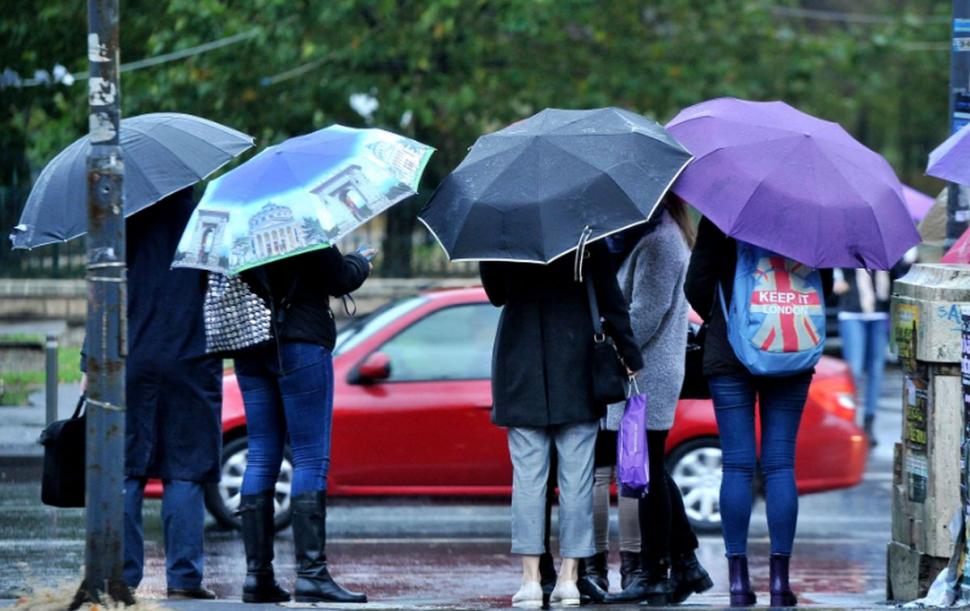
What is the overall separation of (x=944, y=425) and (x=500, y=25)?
14.6 m

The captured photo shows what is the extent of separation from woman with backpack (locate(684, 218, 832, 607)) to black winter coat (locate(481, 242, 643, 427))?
1.15 ft

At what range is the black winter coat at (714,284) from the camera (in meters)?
6.45

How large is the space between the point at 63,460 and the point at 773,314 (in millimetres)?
2798

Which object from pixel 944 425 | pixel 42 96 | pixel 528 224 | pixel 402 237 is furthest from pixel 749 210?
pixel 402 237

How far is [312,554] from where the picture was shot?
6.46m

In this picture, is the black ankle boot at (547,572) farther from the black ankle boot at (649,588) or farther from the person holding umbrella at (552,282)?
the person holding umbrella at (552,282)

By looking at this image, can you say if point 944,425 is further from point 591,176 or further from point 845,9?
point 845,9

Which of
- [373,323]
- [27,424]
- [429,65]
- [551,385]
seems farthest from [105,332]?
[429,65]

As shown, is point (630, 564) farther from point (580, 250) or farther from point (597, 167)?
point (597, 167)

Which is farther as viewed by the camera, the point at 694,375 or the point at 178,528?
the point at 694,375

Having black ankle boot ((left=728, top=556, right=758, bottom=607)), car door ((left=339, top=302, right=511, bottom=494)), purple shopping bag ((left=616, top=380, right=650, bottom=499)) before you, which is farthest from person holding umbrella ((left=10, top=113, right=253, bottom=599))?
car door ((left=339, top=302, right=511, bottom=494))

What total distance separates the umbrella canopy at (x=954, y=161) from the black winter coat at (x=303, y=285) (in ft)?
7.61

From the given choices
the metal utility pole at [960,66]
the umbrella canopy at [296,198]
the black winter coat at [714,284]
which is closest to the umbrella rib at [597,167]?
the black winter coat at [714,284]

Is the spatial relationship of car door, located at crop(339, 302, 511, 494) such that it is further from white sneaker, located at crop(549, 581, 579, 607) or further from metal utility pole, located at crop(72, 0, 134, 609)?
metal utility pole, located at crop(72, 0, 134, 609)
